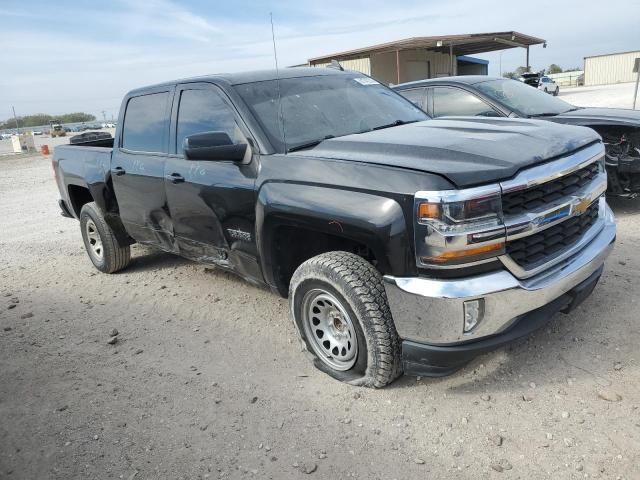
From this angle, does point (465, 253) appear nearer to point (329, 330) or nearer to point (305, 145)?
point (329, 330)

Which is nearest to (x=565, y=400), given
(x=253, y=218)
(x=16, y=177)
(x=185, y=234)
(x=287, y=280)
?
(x=287, y=280)

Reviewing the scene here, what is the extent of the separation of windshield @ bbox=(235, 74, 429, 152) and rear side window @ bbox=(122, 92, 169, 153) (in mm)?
996

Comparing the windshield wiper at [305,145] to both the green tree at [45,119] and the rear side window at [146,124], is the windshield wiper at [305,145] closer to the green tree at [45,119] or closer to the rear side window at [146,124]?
the rear side window at [146,124]

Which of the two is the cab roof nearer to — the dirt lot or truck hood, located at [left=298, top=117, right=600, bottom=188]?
truck hood, located at [left=298, top=117, right=600, bottom=188]

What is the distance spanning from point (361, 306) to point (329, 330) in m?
0.50

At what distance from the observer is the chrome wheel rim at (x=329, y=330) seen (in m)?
3.13

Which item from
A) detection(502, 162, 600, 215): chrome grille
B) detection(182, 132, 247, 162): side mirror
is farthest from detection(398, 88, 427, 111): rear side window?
detection(182, 132, 247, 162): side mirror

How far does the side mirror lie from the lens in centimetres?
336

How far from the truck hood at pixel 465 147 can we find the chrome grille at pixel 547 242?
0.38 m

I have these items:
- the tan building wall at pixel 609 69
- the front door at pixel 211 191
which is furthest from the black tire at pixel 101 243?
the tan building wall at pixel 609 69

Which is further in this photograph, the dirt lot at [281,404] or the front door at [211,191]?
the front door at [211,191]

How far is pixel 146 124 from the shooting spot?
470cm

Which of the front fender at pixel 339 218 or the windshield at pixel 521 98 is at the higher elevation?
the windshield at pixel 521 98

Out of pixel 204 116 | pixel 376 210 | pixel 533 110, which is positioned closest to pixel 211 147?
pixel 204 116
